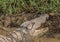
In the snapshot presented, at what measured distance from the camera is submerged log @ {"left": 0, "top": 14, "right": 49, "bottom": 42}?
4.35 m

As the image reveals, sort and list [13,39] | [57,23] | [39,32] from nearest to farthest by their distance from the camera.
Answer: [13,39]
[39,32]
[57,23]

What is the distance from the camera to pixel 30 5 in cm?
576

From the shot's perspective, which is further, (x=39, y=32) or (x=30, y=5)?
(x=30, y=5)

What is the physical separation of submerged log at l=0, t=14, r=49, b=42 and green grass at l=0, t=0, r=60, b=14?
0.52 metres

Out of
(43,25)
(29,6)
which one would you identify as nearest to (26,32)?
(43,25)

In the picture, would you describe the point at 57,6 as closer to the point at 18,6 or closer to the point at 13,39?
the point at 18,6

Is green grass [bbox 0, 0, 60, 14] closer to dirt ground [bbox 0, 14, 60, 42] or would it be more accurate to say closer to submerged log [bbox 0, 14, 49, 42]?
dirt ground [bbox 0, 14, 60, 42]

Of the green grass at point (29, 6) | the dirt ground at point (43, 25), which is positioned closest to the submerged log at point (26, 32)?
the dirt ground at point (43, 25)

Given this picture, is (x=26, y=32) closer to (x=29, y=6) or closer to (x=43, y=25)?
(x=43, y=25)

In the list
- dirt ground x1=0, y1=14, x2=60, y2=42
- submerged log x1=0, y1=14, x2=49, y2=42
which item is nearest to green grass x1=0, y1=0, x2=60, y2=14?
dirt ground x1=0, y1=14, x2=60, y2=42

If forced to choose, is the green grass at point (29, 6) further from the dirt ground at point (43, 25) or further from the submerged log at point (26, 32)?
the submerged log at point (26, 32)

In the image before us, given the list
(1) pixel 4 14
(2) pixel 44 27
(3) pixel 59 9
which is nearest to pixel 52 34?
(2) pixel 44 27

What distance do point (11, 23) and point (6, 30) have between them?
0.29m

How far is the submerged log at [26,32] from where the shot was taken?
4.35 m
